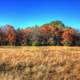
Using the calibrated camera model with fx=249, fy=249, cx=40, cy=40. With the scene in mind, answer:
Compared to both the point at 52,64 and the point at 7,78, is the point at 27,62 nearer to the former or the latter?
the point at 52,64

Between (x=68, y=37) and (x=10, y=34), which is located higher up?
(x=10, y=34)

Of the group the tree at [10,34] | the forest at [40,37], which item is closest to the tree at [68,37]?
the forest at [40,37]

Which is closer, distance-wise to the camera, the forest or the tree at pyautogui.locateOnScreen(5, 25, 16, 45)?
the tree at pyautogui.locateOnScreen(5, 25, 16, 45)

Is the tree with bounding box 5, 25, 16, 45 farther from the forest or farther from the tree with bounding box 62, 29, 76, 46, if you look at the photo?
the tree with bounding box 62, 29, 76, 46

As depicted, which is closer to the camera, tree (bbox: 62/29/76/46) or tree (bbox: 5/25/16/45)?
tree (bbox: 5/25/16/45)

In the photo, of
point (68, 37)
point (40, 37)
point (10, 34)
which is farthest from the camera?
point (40, 37)

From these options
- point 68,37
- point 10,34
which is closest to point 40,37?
point 68,37

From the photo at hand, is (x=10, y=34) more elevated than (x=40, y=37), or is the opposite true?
(x=10, y=34)

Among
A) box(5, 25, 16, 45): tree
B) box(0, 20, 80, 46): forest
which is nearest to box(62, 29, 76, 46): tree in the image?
box(0, 20, 80, 46): forest

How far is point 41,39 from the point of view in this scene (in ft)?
231

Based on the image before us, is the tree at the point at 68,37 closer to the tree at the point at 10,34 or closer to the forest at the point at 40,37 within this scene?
the forest at the point at 40,37

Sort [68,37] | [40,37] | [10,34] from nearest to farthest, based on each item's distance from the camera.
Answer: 1. [10,34]
2. [68,37]
3. [40,37]

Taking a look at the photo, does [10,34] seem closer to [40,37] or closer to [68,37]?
[40,37]

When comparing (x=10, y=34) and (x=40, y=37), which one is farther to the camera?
(x=40, y=37)
